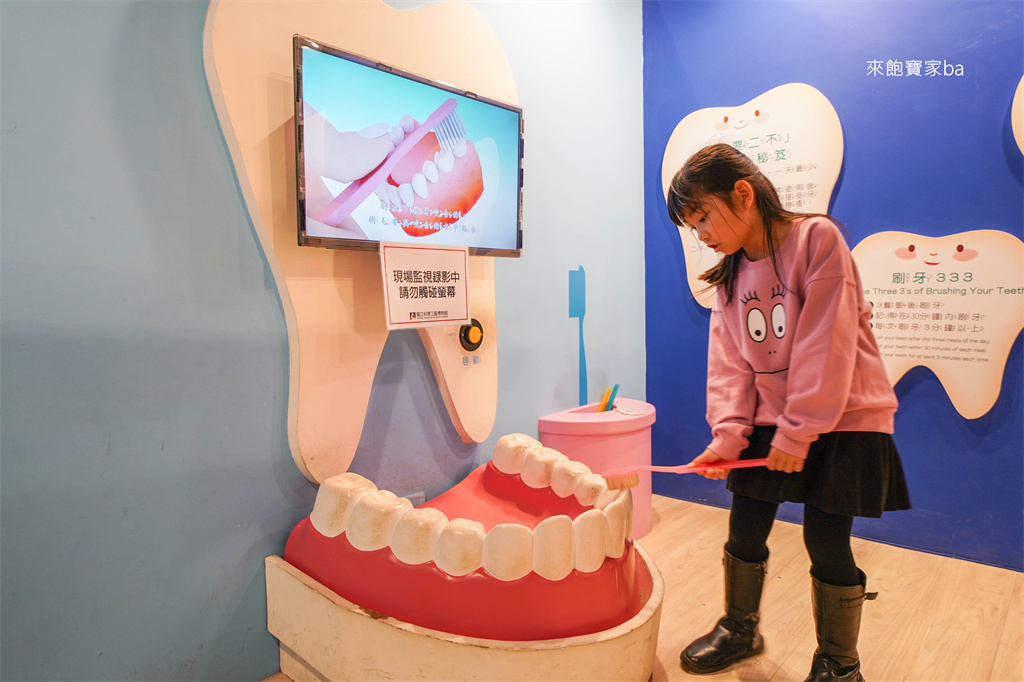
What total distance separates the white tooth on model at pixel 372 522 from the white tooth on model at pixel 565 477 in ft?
1.30

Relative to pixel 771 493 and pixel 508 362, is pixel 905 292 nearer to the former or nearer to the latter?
pixel 771 493

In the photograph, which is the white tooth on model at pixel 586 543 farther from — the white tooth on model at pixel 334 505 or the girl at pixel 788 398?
the white tooth on model at pixel 334 505

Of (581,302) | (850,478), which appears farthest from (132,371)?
(581,302)

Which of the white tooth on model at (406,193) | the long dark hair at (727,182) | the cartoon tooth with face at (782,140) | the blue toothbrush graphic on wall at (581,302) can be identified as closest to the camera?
the long dark hair at (727,182)

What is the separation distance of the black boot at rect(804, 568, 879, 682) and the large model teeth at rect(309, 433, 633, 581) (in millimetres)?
401

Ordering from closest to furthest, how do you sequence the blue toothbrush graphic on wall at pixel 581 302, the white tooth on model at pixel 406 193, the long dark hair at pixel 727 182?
the long dark hair at pixel 727 182 → the white tooth on model at pixel 406 193 → the blue toothbrush graphic on wall at pixel 581 302

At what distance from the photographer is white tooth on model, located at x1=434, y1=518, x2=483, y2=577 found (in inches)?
44.4

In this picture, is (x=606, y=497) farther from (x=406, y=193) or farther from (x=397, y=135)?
(x=397, y=135)

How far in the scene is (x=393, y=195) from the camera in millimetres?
1418

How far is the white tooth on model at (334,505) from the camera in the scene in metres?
1.24

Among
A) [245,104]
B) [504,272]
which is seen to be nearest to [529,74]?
[504,272]

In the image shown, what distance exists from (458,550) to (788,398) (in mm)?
688

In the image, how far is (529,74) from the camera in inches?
77.0

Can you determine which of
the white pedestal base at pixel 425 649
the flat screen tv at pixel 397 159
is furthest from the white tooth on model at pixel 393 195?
the white pedestal base at pixel 425 649
